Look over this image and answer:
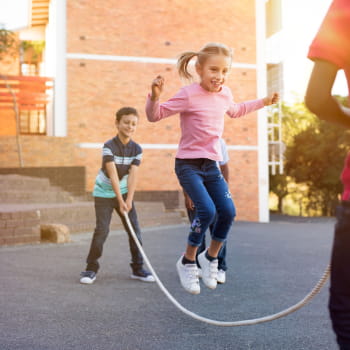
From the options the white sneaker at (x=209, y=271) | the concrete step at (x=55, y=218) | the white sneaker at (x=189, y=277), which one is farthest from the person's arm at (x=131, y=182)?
the concrete step at (x=55, y=218)

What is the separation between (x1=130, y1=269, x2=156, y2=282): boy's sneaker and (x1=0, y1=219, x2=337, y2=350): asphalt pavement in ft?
0.41

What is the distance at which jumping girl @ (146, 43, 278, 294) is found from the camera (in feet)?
14.7

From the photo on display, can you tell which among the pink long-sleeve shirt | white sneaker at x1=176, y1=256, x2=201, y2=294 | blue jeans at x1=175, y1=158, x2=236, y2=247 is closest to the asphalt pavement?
white sneaker at x1=176, y1=256, x2=201, y2=294

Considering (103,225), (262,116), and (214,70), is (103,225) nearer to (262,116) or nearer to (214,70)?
(214,70)

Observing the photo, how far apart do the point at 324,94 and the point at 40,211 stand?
1198 centimetres

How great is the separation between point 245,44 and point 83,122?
23.4 feet

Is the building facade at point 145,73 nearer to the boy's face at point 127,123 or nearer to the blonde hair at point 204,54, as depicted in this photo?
the boy's face at point 127,123

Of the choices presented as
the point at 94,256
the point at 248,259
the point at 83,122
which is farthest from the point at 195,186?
the point at 83,122

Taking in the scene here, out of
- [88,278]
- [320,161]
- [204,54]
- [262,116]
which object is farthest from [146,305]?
[320,161]

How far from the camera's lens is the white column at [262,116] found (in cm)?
2469

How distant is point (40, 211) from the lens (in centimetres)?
1346

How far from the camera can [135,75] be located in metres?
23.4

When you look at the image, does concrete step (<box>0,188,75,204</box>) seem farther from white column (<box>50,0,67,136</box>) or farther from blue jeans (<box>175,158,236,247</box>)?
→ blue jeans (<box>175,158,236,247</box>)

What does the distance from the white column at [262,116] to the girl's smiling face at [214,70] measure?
20309 mm
